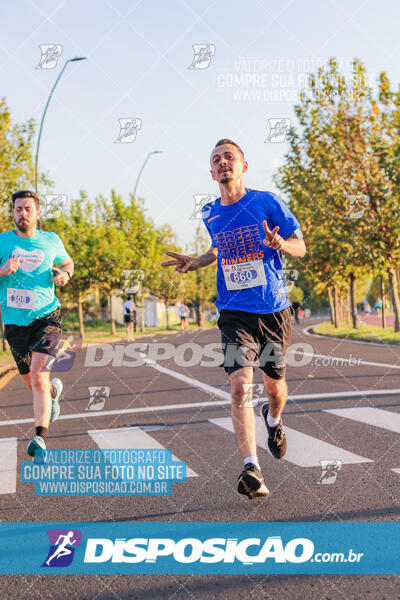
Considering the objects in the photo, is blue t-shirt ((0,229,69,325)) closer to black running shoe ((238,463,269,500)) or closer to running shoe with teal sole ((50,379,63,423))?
running shoe with teal sole ((50,379,63,423))

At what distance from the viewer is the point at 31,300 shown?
5.60 m

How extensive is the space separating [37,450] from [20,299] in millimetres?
1283

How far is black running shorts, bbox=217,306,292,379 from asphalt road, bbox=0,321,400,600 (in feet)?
2.66

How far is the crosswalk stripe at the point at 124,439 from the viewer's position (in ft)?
19.0

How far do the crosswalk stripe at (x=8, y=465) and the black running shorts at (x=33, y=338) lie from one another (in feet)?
2.46

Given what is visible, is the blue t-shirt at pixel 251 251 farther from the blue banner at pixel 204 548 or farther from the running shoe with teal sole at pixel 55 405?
the running shoe with teal sole at pixel 55 405

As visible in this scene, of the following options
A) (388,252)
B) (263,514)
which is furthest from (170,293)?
(263,514)

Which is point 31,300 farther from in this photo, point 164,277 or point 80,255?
point 164,277

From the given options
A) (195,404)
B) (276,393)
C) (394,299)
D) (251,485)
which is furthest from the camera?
(394,299)

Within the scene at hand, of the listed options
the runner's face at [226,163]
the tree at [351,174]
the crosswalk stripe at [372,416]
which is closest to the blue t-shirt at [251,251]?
the runner's face at [226,163]

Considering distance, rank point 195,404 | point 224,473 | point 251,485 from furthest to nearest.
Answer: point 195,404, point 224,473, point 251,485

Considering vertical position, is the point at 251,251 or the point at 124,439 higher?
the point at 251,251

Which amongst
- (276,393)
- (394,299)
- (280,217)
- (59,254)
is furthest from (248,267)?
(394,299)

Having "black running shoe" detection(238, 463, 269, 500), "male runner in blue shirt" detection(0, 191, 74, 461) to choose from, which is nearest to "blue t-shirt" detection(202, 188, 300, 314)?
"black running shoe" detection(238, 463, 269, 500)
